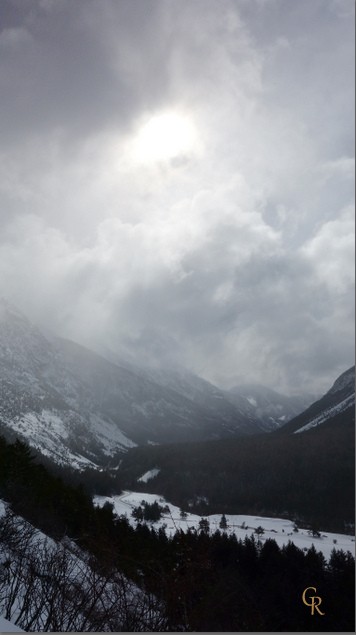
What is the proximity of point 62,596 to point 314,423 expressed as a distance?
334 ft

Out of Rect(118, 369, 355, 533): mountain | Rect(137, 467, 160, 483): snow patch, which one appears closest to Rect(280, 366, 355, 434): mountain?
Rect(118, 369, 355, 533): mountain

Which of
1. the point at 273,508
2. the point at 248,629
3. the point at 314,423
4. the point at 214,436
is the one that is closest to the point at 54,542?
the point at 248,629

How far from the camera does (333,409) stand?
315 ft

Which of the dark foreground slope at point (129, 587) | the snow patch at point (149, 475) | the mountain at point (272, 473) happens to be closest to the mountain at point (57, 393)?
the dark foreground slope at point (129, 587)

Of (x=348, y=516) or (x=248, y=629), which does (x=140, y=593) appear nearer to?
(x=248, y=629)

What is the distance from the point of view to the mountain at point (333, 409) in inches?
3410

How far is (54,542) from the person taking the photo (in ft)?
23.1

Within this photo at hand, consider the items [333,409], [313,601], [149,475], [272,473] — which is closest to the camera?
[313,601]

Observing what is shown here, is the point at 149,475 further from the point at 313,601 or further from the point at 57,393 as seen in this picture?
the point at 313,601

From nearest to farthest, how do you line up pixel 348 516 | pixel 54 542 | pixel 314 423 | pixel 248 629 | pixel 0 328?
pixel 248 629 < pixel 54 542 < pixel 0 328 < pixel 348 516 < pixel 314 423

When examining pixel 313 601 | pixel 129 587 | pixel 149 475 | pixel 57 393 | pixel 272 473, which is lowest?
pixel 313 601

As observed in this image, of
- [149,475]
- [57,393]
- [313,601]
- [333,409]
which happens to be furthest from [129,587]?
[333,409]

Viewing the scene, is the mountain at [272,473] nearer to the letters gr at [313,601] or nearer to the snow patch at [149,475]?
the snow patch at [149,475]

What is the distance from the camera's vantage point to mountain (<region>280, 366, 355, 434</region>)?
86.6m
